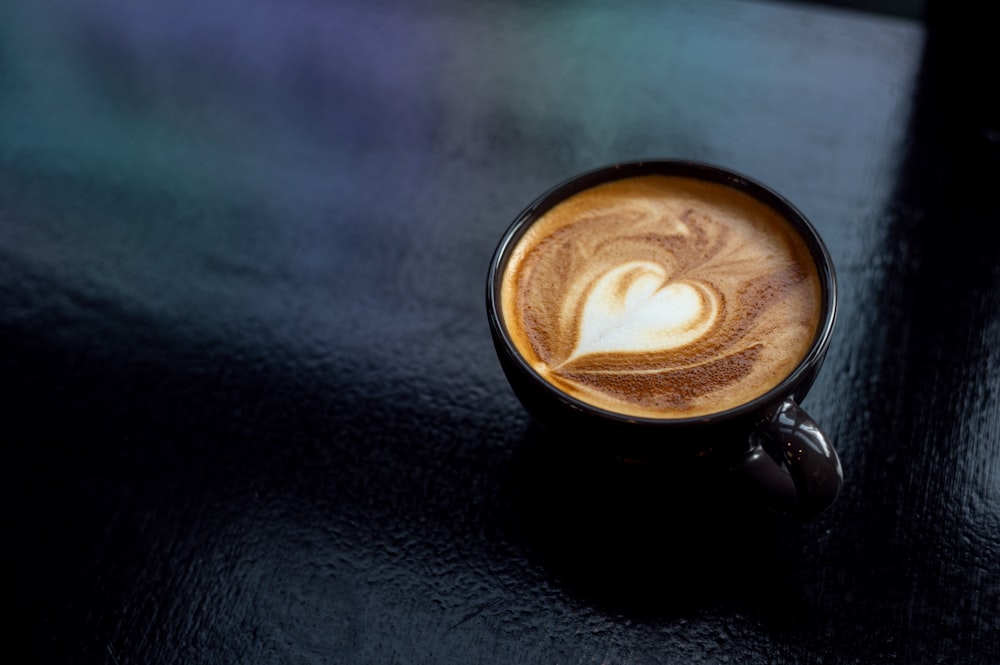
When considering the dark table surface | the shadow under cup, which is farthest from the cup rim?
the dark table surface

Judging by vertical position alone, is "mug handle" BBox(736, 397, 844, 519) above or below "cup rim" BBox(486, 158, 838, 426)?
below

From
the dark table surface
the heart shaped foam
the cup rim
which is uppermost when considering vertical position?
the cup rim

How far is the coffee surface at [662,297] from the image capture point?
75 centimetres

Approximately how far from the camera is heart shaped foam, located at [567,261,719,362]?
783 mm

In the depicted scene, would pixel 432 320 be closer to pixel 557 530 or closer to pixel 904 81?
pixel 557 530

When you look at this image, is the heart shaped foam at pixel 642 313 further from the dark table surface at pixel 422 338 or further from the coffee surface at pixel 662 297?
the dark table surface at pixel 422 338

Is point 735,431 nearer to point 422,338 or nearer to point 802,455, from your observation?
point 802,455

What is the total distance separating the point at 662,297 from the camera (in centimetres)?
81

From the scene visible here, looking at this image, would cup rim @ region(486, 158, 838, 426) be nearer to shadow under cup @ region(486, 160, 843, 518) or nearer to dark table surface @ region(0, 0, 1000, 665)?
shadow under cup @ region(486, 160, 843, 518)

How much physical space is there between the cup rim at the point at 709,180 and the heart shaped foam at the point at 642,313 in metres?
0.07

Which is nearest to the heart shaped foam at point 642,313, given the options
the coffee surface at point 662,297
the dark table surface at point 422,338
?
the coffee surface at point 662,297

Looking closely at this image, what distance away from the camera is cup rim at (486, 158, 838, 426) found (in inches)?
27.0

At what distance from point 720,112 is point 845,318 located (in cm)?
32

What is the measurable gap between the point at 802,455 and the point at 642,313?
0.17 metres
